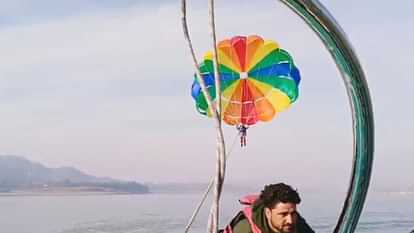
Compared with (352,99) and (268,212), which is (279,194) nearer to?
(268,212)

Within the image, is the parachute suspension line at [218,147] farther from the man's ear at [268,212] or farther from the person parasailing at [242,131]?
the person parasailing at [242,131]

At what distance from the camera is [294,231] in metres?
1.88

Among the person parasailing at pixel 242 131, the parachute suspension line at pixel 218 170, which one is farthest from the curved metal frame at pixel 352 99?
the person parasailing at pixel 242 131

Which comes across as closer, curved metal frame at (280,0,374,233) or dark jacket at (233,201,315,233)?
curved metal frame at (280,0,374,233)

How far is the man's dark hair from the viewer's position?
1.90m

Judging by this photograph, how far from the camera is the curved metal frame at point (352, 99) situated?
0.88 meters

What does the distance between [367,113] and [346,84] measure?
0.05 meters

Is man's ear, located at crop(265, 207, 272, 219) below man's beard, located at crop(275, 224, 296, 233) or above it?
above

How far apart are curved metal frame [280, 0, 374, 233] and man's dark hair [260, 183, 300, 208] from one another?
2.77 ft

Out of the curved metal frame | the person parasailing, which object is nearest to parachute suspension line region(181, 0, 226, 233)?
the curved metal frame

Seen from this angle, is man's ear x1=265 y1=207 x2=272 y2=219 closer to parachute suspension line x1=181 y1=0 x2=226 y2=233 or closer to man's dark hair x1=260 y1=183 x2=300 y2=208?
man's dark hair x1=260 y1=183 x2=300 y2=208

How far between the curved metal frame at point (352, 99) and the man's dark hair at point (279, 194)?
844mm

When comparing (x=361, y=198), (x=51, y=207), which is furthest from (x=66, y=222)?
(x=361, y=198)

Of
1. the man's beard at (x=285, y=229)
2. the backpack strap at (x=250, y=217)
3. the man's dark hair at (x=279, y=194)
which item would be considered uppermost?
the man's dark hair at (x=279, y=194)
